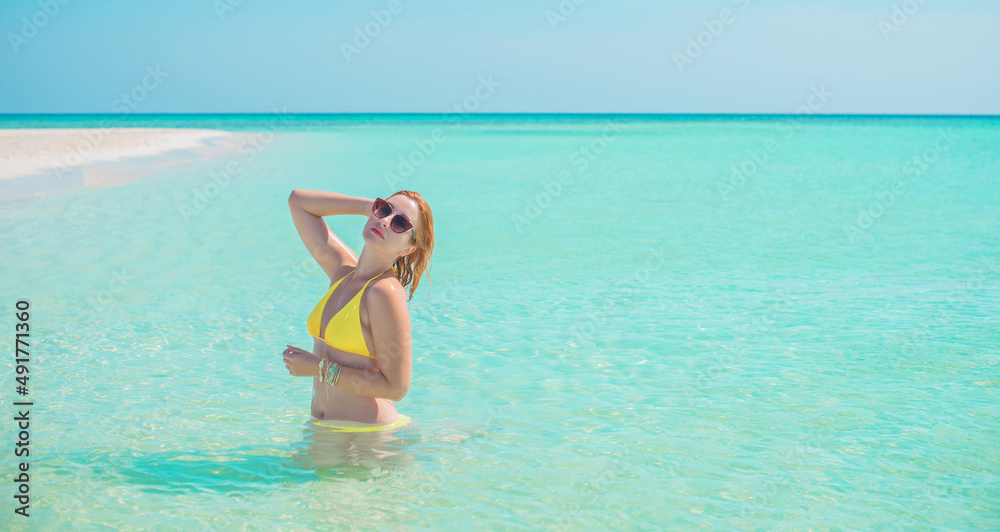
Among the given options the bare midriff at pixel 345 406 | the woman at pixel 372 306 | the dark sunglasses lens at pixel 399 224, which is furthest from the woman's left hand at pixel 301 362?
the dark sunglasses lens at pixel 399 224

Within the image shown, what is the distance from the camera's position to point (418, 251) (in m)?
3.48

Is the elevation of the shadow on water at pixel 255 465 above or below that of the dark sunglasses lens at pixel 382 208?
below

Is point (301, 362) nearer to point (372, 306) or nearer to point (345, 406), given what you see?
point (372, 306)

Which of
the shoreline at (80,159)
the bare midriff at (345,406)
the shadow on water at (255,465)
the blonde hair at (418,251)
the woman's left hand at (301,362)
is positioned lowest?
the shadow on water at (255,465)

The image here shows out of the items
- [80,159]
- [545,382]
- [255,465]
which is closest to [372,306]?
[255,465]

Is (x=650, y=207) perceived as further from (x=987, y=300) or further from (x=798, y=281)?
(x=987, y=300)

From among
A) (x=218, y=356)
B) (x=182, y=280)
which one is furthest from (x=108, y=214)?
(x=218, y=356)

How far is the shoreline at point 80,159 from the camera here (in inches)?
660

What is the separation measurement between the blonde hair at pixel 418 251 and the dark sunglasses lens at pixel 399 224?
0.09 meters

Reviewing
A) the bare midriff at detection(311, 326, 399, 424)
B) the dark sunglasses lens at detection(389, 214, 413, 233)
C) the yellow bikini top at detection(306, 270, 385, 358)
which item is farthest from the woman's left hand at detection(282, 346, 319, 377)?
the dark sunglasses lens at detection(389, 214, 413, 233)

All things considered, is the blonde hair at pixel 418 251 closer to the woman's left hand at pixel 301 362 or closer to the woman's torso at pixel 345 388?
the woman's torso at pixel 345 388

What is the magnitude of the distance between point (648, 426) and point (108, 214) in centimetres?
1164

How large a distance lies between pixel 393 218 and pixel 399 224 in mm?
33

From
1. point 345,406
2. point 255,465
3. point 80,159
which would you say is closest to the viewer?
point 345,406
